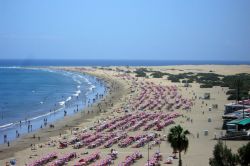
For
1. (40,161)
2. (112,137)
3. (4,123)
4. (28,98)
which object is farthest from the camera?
(28,98)

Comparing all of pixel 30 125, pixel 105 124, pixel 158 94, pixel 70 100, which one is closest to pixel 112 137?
pixel 105 124

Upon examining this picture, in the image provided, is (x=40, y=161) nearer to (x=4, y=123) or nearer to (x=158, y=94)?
(x=4, y=123)

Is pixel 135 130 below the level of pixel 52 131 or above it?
above

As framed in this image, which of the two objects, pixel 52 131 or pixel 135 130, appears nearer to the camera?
pixel 135 130

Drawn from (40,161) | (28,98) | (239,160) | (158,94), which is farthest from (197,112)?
(28,98)

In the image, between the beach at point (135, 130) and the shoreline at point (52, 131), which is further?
the shoreline at point (52, 131)

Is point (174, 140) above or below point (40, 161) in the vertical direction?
above

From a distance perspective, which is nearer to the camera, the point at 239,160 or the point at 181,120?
the point at 239,160

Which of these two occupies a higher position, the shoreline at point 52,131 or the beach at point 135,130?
the beach at point 135,130

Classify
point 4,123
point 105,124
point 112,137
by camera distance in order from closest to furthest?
point 112,137
point 105,124
point 4,123

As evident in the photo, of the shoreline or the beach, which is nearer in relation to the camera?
the beach

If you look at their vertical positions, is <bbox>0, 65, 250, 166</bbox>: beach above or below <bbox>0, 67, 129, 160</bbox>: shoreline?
above
